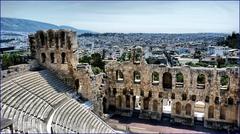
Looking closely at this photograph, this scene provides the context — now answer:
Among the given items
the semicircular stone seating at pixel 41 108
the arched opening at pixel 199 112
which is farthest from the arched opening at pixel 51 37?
the arched opening at pixel 199 112

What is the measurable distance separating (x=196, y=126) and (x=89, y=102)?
11230 millimetres

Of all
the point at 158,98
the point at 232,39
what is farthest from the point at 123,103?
the point at 232,39

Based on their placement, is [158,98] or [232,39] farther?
[232,39]

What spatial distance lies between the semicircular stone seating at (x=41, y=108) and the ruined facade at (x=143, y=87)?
127 inches

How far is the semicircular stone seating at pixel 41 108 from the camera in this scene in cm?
2202

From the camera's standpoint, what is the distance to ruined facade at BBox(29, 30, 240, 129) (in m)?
28.9

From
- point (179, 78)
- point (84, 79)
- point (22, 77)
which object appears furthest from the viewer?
point (179, 78)

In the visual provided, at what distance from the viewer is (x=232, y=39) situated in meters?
96.3

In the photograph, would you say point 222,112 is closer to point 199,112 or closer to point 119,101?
point 199,112

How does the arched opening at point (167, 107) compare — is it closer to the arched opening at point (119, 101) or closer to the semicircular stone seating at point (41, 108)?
the arched opening at point (119, 101)

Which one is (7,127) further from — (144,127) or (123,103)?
(123,103)

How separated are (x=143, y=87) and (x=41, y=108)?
38.0 feet

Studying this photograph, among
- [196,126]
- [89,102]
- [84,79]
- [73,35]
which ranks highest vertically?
[73,35]

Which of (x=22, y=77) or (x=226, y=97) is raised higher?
(x=22, y=77)
